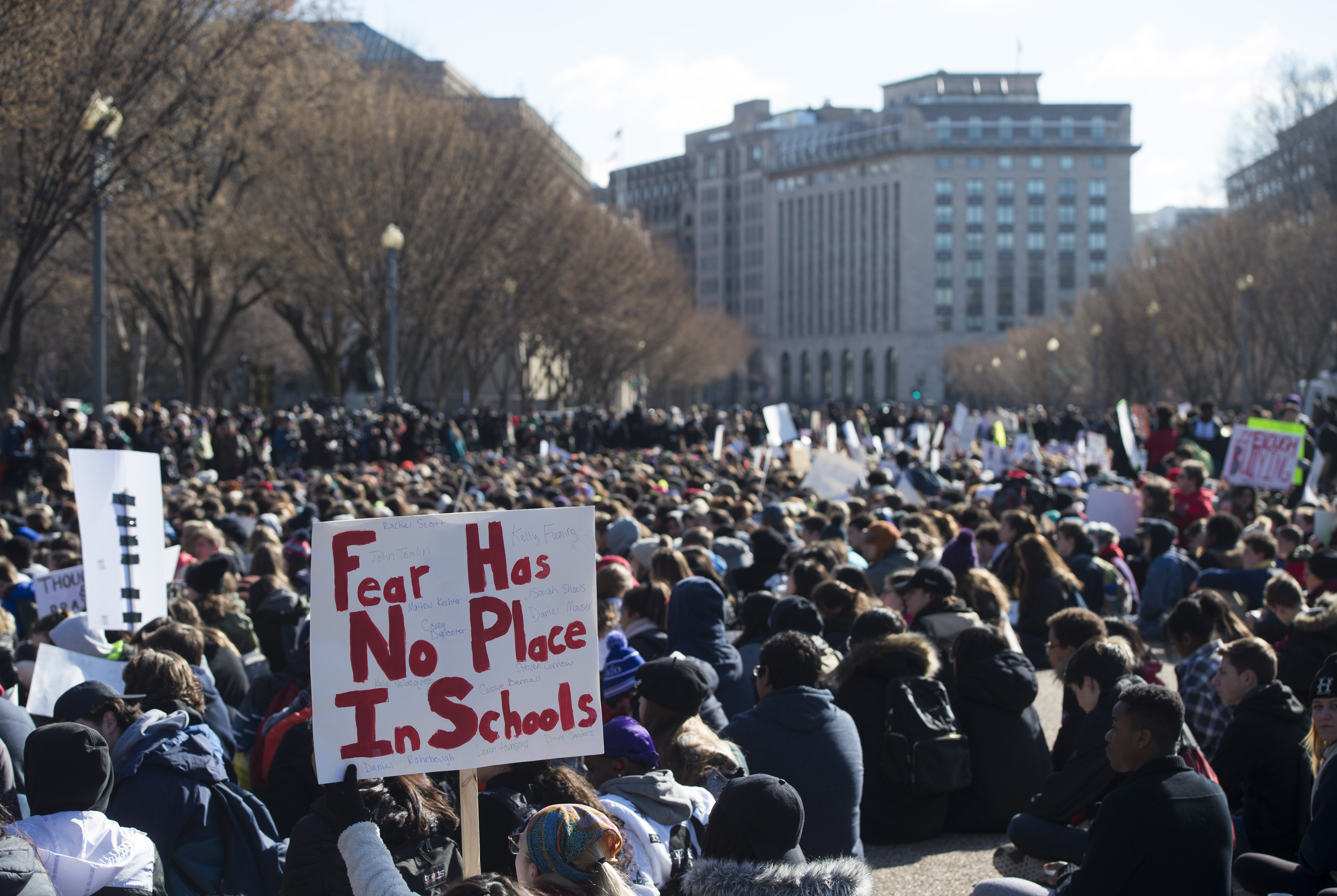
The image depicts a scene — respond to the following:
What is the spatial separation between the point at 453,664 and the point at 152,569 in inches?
149

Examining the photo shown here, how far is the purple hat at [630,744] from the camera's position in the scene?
429cm

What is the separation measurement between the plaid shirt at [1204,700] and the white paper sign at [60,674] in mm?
5041

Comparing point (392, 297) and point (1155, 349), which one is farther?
point (1155, 349)

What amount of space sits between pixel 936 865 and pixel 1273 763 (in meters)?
1.59

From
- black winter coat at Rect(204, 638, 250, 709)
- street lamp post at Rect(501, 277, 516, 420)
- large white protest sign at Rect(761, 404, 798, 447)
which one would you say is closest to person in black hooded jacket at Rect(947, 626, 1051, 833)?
black winter coat at Rect(204, 638, 250, 709)

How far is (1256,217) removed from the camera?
45219mm

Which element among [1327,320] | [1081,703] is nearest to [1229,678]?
[1081,703]

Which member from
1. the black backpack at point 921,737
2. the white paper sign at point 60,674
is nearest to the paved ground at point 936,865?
the black backpack at point 921,737

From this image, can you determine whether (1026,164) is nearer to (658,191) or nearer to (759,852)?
(658,191)

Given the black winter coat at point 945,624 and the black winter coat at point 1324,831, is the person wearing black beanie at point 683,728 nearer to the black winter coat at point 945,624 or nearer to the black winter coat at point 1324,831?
the black winter coat at point 1324,831

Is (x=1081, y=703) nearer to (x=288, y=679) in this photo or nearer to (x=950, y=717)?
(x=950, y=717)

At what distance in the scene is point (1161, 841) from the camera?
374 centimetres

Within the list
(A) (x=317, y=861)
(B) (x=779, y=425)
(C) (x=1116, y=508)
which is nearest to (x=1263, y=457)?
(C) (x=1116, y=508)

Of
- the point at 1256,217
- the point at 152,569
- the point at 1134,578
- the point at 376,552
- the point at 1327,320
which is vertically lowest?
the point at 1134,578
